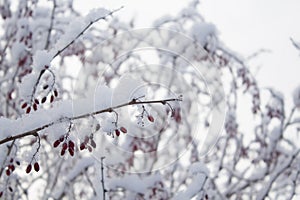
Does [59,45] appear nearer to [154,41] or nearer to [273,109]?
[154,41]

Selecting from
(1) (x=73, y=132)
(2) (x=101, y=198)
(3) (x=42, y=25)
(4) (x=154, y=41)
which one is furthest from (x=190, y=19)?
(1) (x=73, y=132)

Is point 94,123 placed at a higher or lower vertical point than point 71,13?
lower

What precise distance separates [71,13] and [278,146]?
7.11 ft

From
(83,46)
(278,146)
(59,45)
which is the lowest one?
(59,45)

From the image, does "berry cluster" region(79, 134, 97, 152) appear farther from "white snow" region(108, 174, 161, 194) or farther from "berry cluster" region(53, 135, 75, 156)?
"white snow" region(108, 174, 161, 194)

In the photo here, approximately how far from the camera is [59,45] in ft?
5.50

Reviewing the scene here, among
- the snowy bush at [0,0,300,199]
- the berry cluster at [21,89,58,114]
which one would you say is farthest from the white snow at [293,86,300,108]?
the berry cluster at [21,89,58,114]

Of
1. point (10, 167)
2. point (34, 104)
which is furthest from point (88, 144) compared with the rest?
point (10, 167)

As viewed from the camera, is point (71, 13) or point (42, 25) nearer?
point (42, 25)

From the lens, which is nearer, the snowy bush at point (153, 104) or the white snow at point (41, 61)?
the white snow at point (41, 61)

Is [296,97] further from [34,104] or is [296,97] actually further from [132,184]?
[34,104]

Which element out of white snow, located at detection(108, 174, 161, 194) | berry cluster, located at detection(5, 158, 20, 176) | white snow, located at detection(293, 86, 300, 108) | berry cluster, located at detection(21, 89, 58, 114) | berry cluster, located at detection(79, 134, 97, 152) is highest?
white snow, located at detection(293, 86, 300, 108)

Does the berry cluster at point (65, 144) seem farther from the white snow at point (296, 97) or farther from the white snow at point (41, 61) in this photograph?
the white snow at point (296, 97)

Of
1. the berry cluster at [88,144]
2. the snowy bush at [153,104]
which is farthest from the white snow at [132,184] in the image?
the berry cluster at [88,144]
